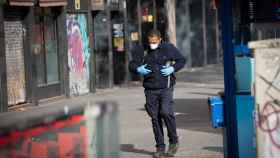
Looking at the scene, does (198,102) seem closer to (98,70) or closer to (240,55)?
(98,70)

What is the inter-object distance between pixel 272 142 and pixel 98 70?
1430cm

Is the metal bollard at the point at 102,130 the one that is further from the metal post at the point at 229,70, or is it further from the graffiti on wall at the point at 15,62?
the graffiti on wall at the point at 15,62

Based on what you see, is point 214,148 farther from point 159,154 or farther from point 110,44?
point 110,44

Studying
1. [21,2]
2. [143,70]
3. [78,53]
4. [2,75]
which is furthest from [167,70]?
[78,53]

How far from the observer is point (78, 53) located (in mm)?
18844

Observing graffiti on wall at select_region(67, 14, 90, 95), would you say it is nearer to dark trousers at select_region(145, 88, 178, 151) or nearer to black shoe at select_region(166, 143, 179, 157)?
black shoe at select_region(166, 143, 179, 157)

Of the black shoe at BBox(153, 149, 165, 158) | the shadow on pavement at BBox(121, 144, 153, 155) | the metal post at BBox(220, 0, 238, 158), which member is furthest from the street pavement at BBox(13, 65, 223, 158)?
the metal post at BBox(220, 0, 238, 158)

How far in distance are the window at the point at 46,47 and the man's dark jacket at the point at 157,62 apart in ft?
26.6

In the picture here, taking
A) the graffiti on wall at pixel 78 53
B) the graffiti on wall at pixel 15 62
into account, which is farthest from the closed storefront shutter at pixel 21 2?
the graffiti on wall at pixel 78 53

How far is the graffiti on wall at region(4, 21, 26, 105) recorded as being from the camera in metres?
15.5

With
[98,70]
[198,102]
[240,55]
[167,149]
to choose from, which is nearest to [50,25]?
[98,70]

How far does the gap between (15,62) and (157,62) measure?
7641 millimetres

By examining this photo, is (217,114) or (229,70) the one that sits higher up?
(229,70)

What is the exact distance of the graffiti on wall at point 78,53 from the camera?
18.3m
